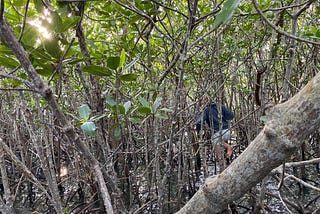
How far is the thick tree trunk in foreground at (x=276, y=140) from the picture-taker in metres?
0.42

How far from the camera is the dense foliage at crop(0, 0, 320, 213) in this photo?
817 mm

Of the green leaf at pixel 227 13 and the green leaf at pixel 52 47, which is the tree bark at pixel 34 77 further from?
the green leaf at pixel 227 13

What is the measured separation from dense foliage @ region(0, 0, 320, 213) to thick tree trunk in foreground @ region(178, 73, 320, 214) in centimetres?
9

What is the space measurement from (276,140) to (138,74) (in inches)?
62.8

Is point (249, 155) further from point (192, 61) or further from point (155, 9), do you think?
point (192, 61)

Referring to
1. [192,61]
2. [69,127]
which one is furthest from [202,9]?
[69,127]

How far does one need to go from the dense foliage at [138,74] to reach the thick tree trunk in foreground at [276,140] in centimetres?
9

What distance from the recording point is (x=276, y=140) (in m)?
0.44

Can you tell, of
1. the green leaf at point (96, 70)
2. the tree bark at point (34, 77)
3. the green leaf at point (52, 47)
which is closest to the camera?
the tree bark at point (34, 77)

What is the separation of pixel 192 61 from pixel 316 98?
2.47 m

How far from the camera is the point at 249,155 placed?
47 centimetres

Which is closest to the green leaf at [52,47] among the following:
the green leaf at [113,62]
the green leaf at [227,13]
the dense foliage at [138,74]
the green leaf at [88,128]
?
the dense foliage at [138,74]

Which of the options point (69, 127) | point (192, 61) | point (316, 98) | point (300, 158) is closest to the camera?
point (316, 98)

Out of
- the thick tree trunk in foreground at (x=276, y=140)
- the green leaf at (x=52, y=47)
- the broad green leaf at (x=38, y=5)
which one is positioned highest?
the broad green leaf at (x=38, y=5)
